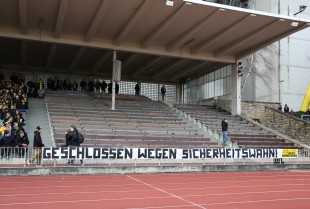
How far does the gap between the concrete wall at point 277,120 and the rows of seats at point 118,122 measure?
765cm

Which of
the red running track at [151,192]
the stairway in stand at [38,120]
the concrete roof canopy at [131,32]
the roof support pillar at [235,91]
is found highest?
the concrete roof canopy at [131,32]

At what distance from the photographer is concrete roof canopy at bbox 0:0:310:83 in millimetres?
21250

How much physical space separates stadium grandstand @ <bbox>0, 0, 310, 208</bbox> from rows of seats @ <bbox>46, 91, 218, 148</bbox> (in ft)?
0.35

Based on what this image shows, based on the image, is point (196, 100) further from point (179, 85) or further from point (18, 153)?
point (18, 153)

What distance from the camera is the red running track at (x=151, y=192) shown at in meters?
8.80

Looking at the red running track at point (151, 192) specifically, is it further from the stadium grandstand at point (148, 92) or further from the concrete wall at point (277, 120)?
the concrete wall at point (277, 120)

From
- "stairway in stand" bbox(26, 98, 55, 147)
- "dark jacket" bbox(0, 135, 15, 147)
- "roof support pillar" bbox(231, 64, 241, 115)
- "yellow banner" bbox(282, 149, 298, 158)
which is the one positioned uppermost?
"roof support pillar" bbox(231, 64, 241, 115)

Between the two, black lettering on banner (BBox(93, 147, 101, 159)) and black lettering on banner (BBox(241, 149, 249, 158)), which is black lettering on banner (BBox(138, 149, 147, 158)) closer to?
black lettering on banner (BBox(93, 147, 101, 159))

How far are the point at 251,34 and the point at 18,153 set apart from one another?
55.2 feet

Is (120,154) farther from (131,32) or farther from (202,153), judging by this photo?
(131,32)

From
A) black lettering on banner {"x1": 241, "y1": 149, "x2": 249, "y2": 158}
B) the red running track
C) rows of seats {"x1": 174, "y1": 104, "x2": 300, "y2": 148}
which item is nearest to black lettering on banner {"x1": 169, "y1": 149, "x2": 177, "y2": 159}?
the red running track

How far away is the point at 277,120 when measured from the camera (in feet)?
99.9

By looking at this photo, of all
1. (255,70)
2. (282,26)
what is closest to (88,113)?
(282,26)

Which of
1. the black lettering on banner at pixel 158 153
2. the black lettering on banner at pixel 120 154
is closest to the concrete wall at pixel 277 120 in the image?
the black lettering on banner at pixel 158 153
